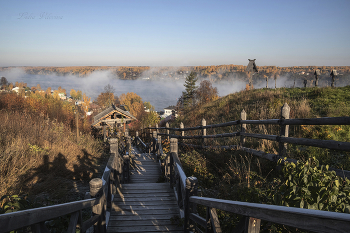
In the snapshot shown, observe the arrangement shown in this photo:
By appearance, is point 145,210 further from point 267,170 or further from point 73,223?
point 267,170

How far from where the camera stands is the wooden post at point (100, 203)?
9.40ft

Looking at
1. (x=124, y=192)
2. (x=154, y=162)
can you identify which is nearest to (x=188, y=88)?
(x=154, y=162)

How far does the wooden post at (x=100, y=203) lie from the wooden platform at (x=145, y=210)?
0.53 meters

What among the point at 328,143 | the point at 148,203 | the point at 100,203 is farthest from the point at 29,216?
the point at 328,143

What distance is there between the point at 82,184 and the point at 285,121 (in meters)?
5.65

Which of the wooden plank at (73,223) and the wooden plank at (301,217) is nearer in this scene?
the wooden plank at (301,217)

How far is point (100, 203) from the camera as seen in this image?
9.68 feet

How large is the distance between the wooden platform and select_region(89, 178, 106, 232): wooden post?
53 cm

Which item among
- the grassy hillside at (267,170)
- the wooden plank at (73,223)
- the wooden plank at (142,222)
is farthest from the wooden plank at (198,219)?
the wooden plank at (73,223)

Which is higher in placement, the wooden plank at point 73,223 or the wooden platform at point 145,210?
the wooden plank at point 73,223

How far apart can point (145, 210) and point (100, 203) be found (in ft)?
4.78

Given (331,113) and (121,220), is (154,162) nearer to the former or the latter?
(121,220)

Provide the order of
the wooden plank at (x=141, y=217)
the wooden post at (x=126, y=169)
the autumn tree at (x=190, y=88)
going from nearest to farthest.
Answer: the wooden plank at (x=141, y=217)
the wooden post at (x=126, y=169)
the autumn tree at (x=190, y=88)

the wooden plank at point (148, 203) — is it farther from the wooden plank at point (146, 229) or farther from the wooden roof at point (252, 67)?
the wooden roof at point (252, 67)
